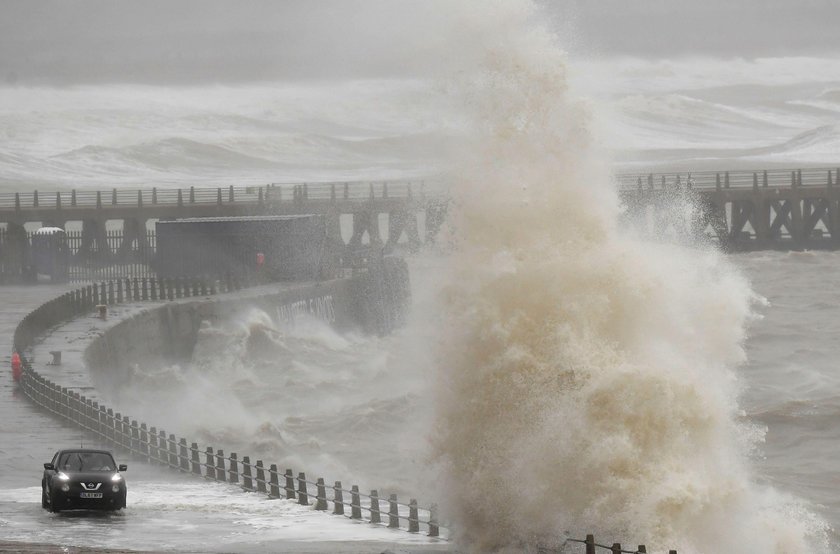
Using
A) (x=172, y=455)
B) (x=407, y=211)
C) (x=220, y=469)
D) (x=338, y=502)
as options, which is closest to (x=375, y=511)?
(x=338, y=502)

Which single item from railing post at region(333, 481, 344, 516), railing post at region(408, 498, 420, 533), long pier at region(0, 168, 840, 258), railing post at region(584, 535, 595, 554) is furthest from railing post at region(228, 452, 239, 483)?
long pier at region(0, 168, 840, 258)

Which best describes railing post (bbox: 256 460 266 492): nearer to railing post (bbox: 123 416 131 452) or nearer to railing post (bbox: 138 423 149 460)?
railing post (bbox: 138 423 149 460)

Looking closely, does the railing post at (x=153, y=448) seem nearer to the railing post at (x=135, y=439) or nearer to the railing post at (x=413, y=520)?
the railing post at (x=135, y=439)

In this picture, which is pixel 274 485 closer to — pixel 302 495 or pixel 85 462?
pixel 302 495

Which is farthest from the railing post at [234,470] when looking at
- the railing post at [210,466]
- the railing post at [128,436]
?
the railing post at [128,436]

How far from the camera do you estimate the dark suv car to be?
24.7 metres

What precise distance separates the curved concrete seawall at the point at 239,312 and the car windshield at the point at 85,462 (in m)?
16.2

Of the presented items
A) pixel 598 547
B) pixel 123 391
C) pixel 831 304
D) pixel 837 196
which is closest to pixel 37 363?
pixel 123 391

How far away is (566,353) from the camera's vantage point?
22.4m

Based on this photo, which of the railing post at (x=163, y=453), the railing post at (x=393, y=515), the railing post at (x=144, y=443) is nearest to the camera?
the railing post at (x=393, y=515)

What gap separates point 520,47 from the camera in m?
24.6

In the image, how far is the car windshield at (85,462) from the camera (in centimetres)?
2480

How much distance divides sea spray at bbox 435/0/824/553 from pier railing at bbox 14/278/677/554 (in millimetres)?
947

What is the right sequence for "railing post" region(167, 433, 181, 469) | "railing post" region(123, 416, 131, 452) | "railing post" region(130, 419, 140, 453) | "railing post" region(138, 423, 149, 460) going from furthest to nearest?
"railing post" region(123, 416, 131, 452), "railing post" region(130, 419, 140, 453), "railing post" region(138, 423, 149, 460), "railing post" region(167, 433, 181, 469)
